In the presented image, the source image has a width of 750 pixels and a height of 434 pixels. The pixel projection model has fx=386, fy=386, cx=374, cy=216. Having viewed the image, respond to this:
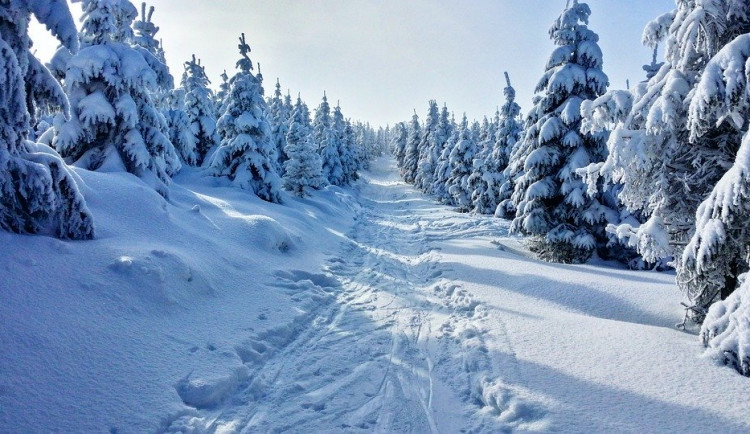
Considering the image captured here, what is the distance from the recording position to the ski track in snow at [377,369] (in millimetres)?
4961

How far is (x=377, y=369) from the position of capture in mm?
6371

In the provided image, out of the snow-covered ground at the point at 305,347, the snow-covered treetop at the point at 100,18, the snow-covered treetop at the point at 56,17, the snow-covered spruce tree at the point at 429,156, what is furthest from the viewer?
the snow-covered spruce tree at the point at 429,156

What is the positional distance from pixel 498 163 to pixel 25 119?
1228 inches

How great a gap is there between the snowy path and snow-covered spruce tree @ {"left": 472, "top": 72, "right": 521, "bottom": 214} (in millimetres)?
20678


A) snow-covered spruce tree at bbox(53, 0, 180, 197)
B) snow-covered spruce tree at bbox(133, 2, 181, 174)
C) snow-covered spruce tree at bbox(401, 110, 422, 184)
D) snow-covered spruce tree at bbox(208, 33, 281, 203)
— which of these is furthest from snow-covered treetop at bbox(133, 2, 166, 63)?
snow-covered spruce tree at bbox(401, 110, 422, 184)

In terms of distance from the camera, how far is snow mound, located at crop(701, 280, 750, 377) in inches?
210

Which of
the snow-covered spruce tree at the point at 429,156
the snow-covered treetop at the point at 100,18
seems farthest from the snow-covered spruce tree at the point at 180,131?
the snow-covered spruce tree at the point at 429,156

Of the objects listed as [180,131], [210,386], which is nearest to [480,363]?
[210,386]

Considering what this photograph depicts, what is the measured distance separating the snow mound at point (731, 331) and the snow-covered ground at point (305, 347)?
26cm

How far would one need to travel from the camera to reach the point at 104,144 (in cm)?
1408

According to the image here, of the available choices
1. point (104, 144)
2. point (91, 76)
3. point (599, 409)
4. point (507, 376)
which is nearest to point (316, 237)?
point (104, 144)

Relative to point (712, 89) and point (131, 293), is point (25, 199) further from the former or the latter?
point (712, 89)

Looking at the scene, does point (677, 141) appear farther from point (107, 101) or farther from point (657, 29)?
point (107, 101)

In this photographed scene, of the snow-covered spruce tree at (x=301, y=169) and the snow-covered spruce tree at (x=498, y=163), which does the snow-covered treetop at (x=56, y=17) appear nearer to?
the snow-covered spruce tree at (x=301, y=169)
